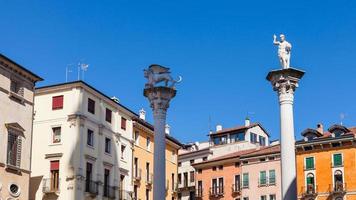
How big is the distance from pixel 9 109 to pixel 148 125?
25.2 m

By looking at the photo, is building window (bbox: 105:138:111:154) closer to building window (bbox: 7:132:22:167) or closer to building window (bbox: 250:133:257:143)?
building window (bbox: 7:132:22:167)

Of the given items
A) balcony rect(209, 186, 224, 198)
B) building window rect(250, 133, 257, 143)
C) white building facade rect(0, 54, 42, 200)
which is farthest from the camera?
building window rect(250, 133, 257, 143)

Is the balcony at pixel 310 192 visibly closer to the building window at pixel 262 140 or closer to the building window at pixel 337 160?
the building window at pixel 337 160

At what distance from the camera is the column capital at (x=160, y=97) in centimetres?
3169

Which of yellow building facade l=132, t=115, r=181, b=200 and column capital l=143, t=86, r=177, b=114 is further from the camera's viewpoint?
yellow building facade l=132, t=115, r=181, b=200

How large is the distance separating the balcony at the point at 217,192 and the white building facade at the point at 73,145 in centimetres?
2320

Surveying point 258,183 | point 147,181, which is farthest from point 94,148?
point 258,183

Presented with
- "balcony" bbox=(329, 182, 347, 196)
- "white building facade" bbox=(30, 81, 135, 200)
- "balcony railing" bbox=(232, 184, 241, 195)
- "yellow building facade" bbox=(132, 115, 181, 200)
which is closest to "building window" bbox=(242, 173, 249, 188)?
"balcony railing" bbox=(232, 184, 241, 195)

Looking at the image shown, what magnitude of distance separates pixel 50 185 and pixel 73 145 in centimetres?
342

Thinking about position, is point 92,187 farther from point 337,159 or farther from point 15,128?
point 337,159

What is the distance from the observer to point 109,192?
59.4 m

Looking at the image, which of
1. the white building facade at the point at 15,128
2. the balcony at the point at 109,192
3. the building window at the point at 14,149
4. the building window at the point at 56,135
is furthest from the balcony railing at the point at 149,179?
the building window at the point at 14,149

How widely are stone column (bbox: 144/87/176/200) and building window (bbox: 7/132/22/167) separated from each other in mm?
14720

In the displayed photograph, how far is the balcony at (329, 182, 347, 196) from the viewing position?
72.0m
